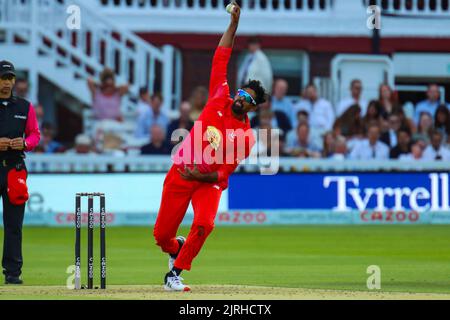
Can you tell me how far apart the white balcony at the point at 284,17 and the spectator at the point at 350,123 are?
483cm

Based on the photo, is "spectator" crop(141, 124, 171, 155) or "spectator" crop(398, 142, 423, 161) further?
"spectator" crop(398, 142, 423, 161)

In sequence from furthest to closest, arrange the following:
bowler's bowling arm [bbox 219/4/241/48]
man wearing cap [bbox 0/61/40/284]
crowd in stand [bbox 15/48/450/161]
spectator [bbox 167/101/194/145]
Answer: crowd in stand [bbox 15/48/450/161] < spectator [bbox 167/101/194/145] < man wearing cap [bbox 0/61/40/284] < bowler's bowling arm [bbox 219/4/241/48]

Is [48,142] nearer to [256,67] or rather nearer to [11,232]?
[256,67]

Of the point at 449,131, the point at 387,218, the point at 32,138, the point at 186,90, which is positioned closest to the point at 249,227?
the point at 387,218

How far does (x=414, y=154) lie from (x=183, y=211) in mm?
12209

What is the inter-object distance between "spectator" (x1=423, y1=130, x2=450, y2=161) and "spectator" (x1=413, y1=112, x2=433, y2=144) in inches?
10.9

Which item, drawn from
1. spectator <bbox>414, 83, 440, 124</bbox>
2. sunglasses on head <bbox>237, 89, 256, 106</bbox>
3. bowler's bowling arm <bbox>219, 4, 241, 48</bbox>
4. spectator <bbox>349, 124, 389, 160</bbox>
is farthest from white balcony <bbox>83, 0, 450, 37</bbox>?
sunglasses on head <bbox>237, 89, 256, 106</bbox>

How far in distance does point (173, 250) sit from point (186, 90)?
1686cm

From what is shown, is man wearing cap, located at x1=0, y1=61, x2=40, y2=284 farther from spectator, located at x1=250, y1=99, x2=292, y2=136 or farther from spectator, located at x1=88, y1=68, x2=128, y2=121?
spectator, located at x1=88, y1=68, x2=128, y2=121

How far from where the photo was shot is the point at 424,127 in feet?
84.9

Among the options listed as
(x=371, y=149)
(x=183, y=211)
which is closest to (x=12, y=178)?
(x=183, y=211)

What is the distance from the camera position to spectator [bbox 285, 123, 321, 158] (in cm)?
2497

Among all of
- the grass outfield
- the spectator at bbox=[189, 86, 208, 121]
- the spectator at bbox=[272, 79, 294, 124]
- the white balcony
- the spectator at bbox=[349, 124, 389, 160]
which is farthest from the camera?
the white balcony

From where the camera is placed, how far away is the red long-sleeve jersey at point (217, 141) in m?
13.2
